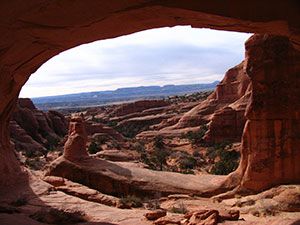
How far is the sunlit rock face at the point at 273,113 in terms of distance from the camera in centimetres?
1454

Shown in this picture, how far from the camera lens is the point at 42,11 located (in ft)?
19.5

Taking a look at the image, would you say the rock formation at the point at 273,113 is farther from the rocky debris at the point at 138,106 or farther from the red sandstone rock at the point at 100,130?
the rocky debris at the point at 138,106

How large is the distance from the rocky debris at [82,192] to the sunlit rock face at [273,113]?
547 centimetres

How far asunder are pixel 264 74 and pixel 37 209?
9.59 meters

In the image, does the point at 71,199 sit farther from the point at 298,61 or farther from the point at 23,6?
the point at 298,61

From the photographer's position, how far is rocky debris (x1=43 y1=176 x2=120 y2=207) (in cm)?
1328

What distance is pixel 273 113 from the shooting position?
1488cm

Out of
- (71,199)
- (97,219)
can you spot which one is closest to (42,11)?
(97,219)

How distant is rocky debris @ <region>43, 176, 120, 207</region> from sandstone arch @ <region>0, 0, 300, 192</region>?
269 inches

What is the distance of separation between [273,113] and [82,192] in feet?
24.8

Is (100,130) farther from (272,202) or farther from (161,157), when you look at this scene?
(272,202)

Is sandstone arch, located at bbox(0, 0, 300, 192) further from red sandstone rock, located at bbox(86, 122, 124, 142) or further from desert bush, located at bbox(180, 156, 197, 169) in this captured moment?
red sandstone rock, located at bbox(86, 122, 124, 142)

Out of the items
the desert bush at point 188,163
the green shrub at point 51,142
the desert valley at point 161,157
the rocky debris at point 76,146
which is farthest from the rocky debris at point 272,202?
the green shrub at point 51,142

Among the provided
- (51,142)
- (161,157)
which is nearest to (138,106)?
(51,142)
